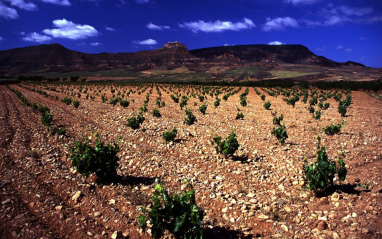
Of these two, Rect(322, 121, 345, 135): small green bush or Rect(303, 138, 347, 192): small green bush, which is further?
Rect(322, 121, 345, 135): small green bush

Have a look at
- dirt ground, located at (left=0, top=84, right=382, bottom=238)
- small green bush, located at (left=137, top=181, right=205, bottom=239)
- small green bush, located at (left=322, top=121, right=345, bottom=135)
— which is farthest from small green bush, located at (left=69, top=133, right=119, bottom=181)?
small green bush, located at (left=322, top=121, right=345, bottom=135)

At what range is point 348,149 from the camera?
38.1 feet

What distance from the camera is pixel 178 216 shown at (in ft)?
17.3

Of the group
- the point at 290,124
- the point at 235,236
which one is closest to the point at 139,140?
the point at 235,236

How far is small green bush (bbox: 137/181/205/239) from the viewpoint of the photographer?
507cm

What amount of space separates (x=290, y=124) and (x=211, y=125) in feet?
21.4

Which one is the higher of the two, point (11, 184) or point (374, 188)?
point (374, 188)

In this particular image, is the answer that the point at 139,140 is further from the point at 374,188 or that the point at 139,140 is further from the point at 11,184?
the point at 374,188

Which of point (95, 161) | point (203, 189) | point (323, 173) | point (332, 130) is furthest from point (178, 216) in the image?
point (332, 130)

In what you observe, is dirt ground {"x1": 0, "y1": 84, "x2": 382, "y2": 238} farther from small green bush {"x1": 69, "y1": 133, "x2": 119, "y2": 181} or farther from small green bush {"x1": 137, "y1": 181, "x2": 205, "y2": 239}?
small green bush {"x1": 137, "y1": 181, "x2": 205, "y2": 239}

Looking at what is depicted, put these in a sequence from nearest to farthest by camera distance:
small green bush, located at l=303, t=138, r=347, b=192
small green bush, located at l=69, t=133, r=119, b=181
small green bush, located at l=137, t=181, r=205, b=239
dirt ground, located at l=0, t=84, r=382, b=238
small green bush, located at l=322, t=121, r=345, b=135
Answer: small green bush, located at l=137, t=181, r=205, b=239, dirt ground, located at l=0, t=84, r=382, b=238, small green bush, located at l=303, t=138, r=347, b=192, small green bush, located at l=69, t=133, r=119, b=181, small green bush, located at l=322, t=121, r=345, b=135

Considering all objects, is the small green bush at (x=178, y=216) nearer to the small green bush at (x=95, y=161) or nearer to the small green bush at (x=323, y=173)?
the small green bush at (x=95, y=161)

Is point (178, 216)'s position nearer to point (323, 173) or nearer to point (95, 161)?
point (95, 161)

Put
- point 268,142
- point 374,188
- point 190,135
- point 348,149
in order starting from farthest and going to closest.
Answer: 1. point 190,135
2. point 268,142
3. point 348,149
4. point 374,188
